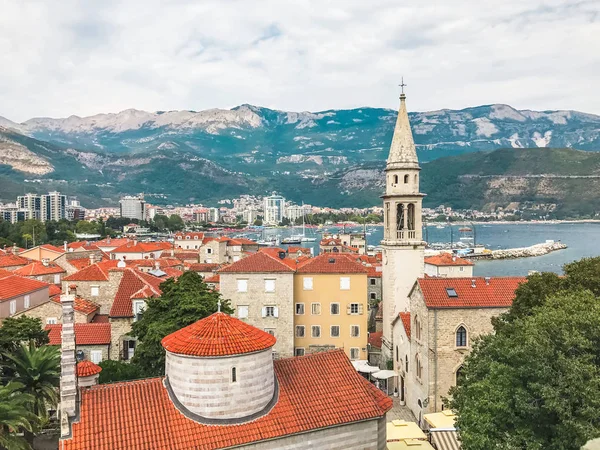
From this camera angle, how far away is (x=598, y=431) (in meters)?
12.9

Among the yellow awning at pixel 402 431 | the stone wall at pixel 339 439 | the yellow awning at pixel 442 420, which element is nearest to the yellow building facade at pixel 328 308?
the yellow awning at pixel 442 420

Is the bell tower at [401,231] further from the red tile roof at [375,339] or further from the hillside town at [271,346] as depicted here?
the red tile roof at [375,339]

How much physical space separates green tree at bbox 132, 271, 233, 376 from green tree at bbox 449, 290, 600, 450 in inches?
598

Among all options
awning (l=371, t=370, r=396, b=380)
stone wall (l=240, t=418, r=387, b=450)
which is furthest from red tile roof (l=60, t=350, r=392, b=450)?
awning (l=371, t=370, r=396, b=380)

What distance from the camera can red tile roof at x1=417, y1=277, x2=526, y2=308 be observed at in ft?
86.3

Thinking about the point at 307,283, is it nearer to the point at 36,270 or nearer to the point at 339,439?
the point at 339,439

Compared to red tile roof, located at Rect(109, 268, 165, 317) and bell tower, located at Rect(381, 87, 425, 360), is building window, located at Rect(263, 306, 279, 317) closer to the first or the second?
red tile roof, located at Rect(109, 268, 165, 317)

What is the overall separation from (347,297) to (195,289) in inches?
540

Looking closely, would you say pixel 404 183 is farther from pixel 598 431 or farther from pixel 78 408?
pixel 78 408

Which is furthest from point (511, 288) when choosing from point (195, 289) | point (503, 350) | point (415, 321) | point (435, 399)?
point (195, 289)

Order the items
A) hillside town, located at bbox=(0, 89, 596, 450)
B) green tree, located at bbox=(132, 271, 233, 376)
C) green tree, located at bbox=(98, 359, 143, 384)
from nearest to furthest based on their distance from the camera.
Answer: hillside town, located at bbox=(0, 89, 596, 450)
green tree, located at bbox=(98, 359, 143, 384)
green tree, located at bbox=(132, 271, 233, 376)

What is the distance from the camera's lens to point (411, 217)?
117ft

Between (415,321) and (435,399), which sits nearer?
(435,399)

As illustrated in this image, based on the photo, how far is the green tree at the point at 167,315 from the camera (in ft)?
81.7
